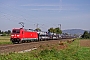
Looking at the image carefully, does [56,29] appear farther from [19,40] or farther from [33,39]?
[19,40]

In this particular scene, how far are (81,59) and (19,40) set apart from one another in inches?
1248

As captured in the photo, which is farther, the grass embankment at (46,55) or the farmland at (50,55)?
the farmland at (50,55)

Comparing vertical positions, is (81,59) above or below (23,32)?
below

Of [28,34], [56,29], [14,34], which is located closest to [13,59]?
[14,34]

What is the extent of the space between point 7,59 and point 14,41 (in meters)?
36.4

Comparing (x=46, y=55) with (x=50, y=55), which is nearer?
(x=46, y=55)

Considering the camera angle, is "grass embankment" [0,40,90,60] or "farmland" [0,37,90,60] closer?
"grass embankment" [0,40,90,60]

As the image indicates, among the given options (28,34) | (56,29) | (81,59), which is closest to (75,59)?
(81,59)

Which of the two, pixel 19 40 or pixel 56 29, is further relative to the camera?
pixel 56 29

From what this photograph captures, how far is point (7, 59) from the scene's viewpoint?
573 inches

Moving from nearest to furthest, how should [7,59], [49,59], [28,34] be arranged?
[7,59], [49,59], [28,34]

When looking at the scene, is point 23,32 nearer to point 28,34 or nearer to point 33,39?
point 28,34

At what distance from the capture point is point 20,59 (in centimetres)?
1530

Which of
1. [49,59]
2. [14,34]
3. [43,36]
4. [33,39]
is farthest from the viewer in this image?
[43,36]
